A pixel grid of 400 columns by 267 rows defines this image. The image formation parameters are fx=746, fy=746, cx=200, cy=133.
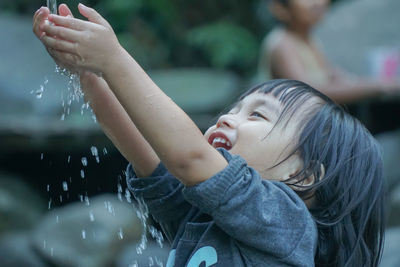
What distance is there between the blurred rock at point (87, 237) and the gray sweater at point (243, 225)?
340 cm

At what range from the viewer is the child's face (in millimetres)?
1881

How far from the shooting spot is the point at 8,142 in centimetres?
623

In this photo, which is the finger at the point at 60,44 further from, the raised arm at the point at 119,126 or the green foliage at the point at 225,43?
the green foliage at the point at 225,43

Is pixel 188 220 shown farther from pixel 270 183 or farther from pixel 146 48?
pixel 146 48

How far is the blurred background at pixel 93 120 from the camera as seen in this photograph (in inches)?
210

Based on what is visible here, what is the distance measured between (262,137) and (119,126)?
0.40 meters

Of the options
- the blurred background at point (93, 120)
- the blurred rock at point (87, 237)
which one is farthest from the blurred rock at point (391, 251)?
the blurred rock at point (87, 237)

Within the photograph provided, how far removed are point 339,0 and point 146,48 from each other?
100 inches

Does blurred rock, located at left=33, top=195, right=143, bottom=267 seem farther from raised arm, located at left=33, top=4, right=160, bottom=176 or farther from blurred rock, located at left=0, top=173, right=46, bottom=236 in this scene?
raised arm, located at left=33, top=4, right=160, bottom=176

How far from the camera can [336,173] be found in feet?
6.36

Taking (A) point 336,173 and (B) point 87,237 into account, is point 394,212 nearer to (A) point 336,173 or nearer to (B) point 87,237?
(B) point 87,237

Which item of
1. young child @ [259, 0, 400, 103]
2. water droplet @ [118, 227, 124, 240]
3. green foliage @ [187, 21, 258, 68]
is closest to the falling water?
young child @ [259, 0, 400, 103]

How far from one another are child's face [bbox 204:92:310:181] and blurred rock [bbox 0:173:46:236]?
4.29m

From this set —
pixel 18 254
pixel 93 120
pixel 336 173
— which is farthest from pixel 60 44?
pixel 93 120
